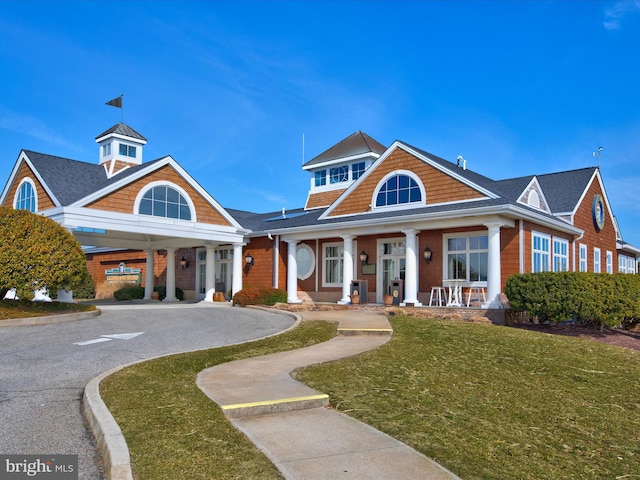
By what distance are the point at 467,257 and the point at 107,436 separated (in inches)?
607

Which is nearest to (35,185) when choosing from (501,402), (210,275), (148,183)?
(148,183)

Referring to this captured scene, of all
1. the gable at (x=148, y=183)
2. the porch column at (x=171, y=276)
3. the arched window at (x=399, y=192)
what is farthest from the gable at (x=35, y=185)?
the arched window at (x=399, y=192)

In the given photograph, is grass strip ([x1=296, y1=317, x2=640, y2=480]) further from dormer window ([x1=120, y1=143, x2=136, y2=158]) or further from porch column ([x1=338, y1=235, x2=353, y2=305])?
dormer window ([x1=120, y1=143, x2=136, y2=158])

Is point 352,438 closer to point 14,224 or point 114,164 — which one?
point 14,224

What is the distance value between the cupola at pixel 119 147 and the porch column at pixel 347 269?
13381 millimetres

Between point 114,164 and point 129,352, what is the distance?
19.6 meters

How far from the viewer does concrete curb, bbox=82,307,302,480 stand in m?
4.28

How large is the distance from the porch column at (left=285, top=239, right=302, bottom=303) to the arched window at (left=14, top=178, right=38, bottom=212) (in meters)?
10.2

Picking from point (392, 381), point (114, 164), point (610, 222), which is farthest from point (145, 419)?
point (610, 222)

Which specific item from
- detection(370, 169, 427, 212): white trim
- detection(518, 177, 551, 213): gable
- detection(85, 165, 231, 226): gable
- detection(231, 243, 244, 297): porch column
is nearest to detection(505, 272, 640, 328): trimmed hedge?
detection(518, 177, 551, 213): gable

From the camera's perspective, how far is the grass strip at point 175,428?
436 centimetres

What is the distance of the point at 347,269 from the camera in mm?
20891

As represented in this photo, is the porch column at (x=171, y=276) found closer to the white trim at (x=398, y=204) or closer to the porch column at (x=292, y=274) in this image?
the porch column at (x=292, y=274)

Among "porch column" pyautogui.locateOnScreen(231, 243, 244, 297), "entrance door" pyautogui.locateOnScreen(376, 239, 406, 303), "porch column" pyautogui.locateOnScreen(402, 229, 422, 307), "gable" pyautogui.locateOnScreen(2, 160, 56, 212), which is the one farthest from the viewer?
"porch column" pyautogui.locateOnScreen(231, 243, 244, 297)
